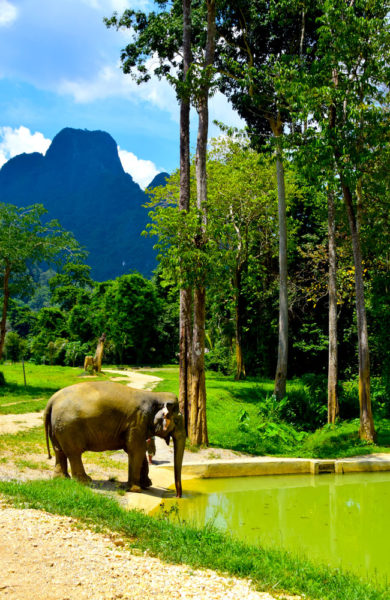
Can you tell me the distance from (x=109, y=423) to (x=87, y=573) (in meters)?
4.24

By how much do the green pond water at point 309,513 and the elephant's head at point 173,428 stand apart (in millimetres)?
642

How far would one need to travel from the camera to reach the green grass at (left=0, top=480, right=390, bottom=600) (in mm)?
5039

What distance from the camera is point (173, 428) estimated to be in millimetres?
9227

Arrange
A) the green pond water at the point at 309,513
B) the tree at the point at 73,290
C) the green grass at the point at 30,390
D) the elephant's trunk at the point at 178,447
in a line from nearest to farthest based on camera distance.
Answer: the green pond water at the point at 309,513 < the elephant's trunk at the point at 178,447 < the green grass at the point at 30,390 < the tree at the point at 73,290

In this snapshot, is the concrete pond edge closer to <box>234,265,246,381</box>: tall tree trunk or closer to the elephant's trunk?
the elephant's trunk

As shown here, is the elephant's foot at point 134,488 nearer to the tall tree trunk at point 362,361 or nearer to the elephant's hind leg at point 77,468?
the elephant's hind leg at point 77,468

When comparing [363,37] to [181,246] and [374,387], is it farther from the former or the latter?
[374,387]

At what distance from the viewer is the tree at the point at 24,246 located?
21891 millimetres

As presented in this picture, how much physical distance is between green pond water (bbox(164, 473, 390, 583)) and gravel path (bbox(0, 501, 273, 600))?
2067 mm

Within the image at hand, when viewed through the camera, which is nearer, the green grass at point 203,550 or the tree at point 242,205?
the green grass at point 203,550

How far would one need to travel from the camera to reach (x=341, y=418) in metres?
18.8

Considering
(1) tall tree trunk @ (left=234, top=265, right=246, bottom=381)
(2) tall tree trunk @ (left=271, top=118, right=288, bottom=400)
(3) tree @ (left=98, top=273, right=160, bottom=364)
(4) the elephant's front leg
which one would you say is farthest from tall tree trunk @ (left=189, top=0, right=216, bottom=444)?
(3) tree @ (left=98, top=273, right=160, bottom=364)

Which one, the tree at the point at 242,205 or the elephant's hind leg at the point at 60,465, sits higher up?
the tree at the point at 242,205

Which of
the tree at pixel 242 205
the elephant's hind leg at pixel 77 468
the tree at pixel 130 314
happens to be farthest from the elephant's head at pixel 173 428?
the tree at pixel 130 314
